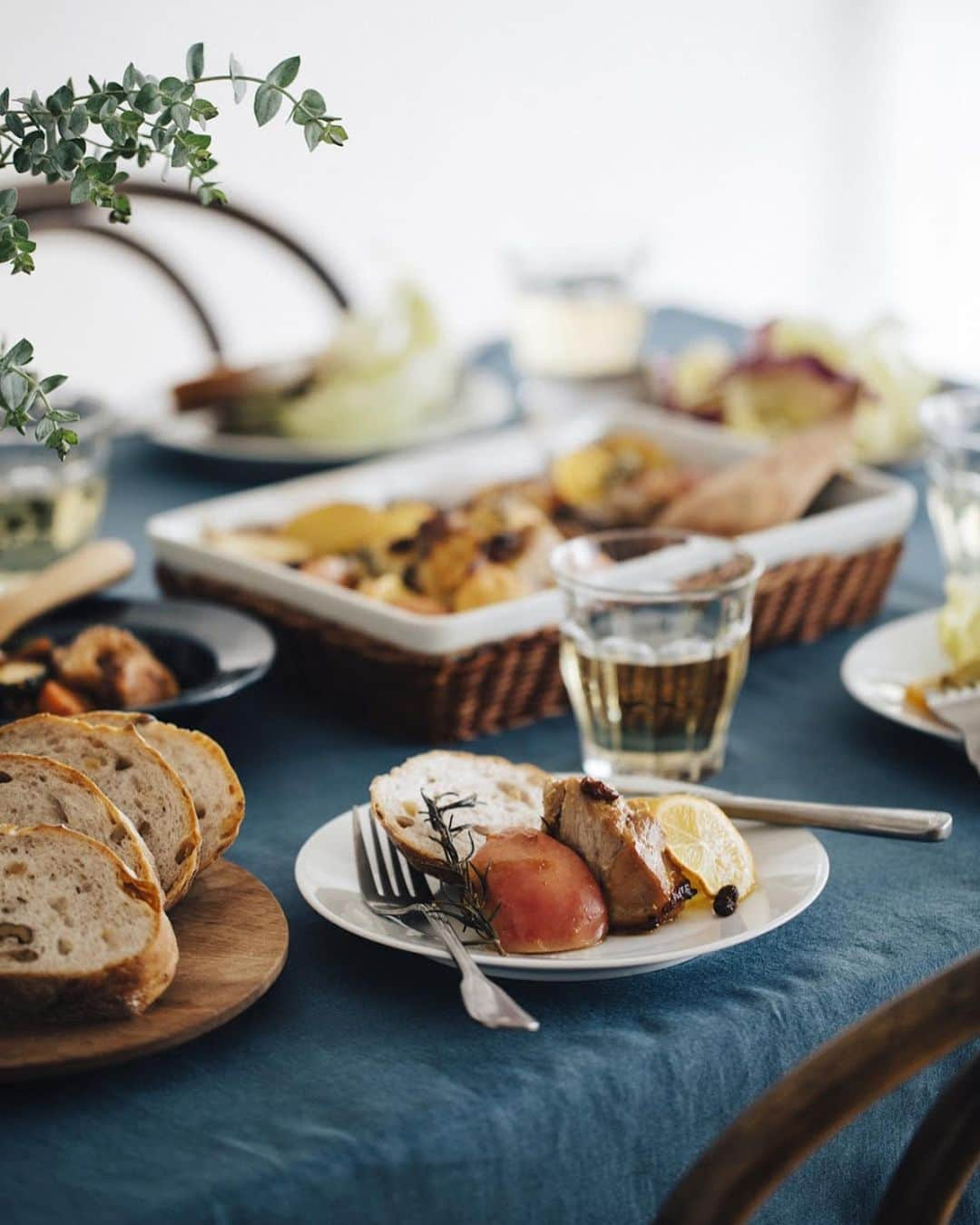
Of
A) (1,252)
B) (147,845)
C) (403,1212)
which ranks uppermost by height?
(1,252)

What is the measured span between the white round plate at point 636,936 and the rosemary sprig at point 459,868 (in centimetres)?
2

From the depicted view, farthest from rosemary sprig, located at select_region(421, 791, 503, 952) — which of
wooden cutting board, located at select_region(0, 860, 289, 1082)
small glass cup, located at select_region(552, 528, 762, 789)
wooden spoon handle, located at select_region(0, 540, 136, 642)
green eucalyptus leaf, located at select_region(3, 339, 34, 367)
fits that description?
wooden spoon handle, located at select_region(0, 540, 136, 642)

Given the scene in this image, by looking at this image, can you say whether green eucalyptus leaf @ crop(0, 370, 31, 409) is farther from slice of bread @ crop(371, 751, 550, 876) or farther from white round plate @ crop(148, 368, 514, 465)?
white round plate @ crop(148, 368, 514, 465)

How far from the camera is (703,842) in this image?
1.08 m

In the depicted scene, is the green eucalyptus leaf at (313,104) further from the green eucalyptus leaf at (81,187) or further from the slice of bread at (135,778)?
the slice of bread at (135,778)

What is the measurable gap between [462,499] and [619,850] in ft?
3.24

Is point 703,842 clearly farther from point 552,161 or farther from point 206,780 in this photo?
point 552,161

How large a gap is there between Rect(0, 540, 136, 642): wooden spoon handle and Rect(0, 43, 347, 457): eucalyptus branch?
627mm

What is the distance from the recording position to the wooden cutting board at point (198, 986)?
91 centimetres

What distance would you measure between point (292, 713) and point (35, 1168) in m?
0.72

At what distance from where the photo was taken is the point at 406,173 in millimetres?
5207

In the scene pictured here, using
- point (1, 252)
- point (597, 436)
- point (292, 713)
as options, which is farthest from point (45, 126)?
point (597, 436)

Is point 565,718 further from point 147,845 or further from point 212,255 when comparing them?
point 212,255

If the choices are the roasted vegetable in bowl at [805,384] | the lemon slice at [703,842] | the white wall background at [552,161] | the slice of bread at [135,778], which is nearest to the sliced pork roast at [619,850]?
the lemon slice at [703,842]
